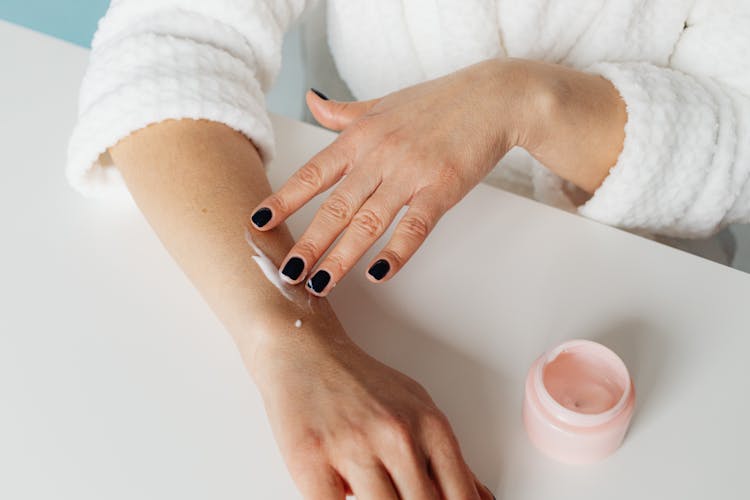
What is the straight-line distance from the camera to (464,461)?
52 cm

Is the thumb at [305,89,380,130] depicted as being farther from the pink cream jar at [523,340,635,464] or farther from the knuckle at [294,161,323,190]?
the pink cream jar at [523,340,635,464]

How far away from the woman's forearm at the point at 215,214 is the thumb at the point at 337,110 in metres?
0.07

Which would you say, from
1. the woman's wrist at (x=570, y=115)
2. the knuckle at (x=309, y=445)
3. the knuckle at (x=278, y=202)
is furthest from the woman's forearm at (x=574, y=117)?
the knuckle at (x=309, y=445)

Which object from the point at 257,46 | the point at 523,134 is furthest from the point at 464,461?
the point at 257,46

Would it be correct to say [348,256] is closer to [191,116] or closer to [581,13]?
[191,116]

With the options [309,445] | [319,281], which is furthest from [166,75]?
[309,445]

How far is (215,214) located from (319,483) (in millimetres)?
246

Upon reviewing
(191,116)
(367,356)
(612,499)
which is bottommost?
(612,499)

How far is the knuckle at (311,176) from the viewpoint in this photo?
61 cm

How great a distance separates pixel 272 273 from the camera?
593 mm

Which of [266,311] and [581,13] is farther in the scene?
[581,13]

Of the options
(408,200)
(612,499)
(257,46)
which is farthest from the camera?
(257,46)

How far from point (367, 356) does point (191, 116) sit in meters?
0.27

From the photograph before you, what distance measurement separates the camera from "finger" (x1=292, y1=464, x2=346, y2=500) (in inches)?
19.3
